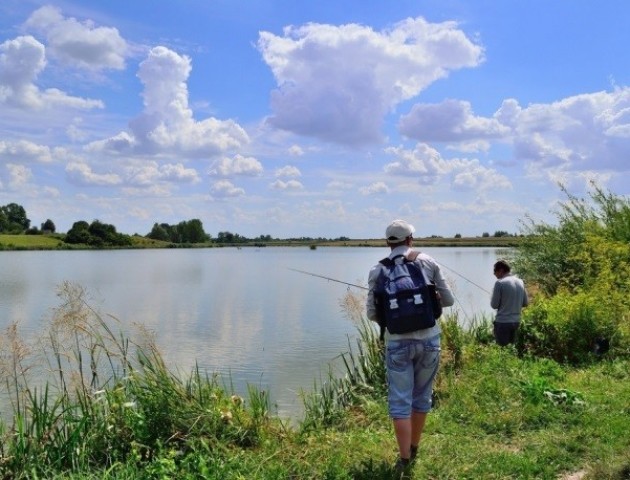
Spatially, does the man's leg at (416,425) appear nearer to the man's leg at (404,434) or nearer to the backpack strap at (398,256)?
the man's leg at (404,434)

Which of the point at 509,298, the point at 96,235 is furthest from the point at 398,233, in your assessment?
the point at 96,235

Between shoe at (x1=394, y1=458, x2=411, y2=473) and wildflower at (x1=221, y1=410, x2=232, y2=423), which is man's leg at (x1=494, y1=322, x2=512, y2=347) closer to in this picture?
shoe at (x1=394, y1=458, x2=411, y2=473)

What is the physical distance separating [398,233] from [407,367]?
106 centimetres

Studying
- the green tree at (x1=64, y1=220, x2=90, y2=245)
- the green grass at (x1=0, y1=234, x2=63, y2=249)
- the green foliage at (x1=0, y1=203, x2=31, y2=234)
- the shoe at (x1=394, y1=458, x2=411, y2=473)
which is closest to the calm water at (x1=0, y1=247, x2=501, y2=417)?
the shoe at (x1=394, y1=458, x2=411, y2=473)

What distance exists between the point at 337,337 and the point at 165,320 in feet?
20.1

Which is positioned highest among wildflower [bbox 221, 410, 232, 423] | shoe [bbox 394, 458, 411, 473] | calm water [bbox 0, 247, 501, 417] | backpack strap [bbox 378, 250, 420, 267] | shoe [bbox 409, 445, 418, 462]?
backpack strap [bbox 378, 250, 420, 267]

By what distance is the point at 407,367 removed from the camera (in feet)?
16.2

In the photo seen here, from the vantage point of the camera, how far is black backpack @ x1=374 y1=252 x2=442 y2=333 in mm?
4738

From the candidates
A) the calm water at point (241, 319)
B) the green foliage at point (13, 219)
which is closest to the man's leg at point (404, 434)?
the calm water at point (241, 319)

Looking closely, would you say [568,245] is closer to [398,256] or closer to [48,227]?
[398,256]

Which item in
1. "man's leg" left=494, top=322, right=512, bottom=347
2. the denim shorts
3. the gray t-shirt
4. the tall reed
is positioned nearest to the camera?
the denim shorts

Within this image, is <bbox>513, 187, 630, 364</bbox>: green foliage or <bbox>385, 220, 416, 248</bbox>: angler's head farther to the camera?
<bbox>513, 187, 630, 364</bbox>: green foliage

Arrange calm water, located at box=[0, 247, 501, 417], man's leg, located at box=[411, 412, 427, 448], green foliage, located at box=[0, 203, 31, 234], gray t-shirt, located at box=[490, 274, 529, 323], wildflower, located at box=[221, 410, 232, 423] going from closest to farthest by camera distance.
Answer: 1. man's leg, located at box=[411, 412, 427, 448]
2. wildflower, located at box=[221, 410, 232, 423]
3. gray t-shirt, located at box=[490, 274, 529, 323]
4. calm water, located at box=[0, 247, 501, 417]
5. green foliage, located at box=[0, 203, 31, 234]

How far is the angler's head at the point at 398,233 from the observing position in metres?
5.01
